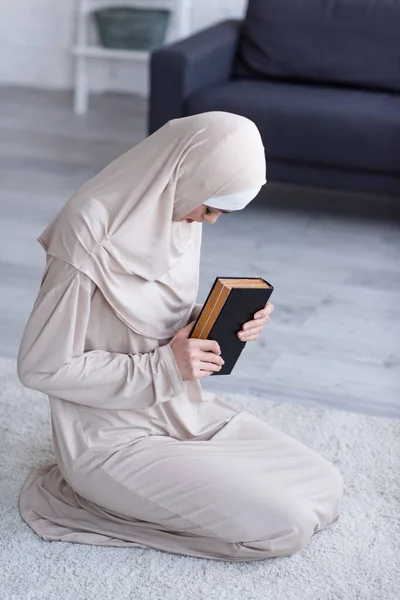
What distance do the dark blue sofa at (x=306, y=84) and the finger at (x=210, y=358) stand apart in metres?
2.08

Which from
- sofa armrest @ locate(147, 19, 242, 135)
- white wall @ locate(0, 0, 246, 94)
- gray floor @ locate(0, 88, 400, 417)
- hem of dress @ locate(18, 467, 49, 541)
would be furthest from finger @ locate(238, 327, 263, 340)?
white wall @ locate(0, 0, 246, 94)

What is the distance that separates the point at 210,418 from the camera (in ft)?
6.68

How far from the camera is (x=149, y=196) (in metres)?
1.68

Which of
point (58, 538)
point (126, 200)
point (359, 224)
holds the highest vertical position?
point (126, 200)

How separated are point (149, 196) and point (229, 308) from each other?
0.28 m

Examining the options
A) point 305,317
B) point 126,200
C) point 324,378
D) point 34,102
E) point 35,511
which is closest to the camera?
point 126,200

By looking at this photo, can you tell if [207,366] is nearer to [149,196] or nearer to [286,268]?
[149,196]

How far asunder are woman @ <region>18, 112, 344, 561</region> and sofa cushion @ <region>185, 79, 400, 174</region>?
1.94 meters

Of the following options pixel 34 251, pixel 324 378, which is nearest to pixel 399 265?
pixel 324 378

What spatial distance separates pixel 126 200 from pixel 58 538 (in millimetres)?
690

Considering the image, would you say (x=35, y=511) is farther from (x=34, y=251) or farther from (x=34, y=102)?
(x=34, y=102)

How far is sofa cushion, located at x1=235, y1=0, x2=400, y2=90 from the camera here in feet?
13.5

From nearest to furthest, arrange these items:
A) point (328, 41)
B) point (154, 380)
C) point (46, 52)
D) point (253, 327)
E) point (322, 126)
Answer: point (154, 380) < point (253, 327) < point (322, 126) < point (328, 41) < point (46, 52)

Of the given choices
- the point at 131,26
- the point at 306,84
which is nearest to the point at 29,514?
the point at 306,84
